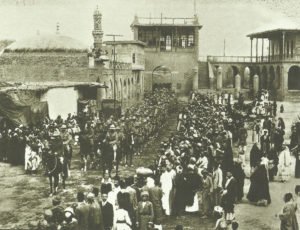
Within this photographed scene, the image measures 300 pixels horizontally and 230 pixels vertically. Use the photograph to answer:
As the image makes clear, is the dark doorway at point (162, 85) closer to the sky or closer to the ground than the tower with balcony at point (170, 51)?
closer to the ground

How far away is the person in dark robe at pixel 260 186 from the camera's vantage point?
13.8m

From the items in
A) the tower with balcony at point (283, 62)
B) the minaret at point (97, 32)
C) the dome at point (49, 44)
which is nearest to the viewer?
the dome at point (49, 44)

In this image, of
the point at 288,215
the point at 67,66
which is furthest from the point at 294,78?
the point at 288,215

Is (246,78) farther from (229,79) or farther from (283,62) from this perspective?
(283,62)

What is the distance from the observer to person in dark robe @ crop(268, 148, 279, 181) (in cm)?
1675

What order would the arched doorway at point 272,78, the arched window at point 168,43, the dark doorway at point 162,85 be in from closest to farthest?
the arched doorway at point 272,78 < the dark doorway at point 162,85 < the arched window at point 168,43

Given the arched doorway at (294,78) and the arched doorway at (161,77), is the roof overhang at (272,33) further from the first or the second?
the arched doorway at (161,77)

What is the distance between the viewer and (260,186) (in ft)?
45.7

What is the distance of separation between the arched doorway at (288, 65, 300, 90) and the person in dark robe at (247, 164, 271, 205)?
3961cm

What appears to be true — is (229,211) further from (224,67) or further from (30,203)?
(224,67)

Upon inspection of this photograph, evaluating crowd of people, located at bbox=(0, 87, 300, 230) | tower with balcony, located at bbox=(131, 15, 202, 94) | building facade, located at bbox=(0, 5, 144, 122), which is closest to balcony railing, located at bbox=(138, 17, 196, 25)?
tower with balcony, located at bbox=(131, 15, 202, 94)

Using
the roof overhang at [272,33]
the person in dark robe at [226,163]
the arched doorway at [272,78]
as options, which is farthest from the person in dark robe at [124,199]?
the arched doorway at [272,78]

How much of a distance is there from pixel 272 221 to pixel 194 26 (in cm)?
4518

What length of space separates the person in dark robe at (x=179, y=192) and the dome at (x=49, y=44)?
25561mm
